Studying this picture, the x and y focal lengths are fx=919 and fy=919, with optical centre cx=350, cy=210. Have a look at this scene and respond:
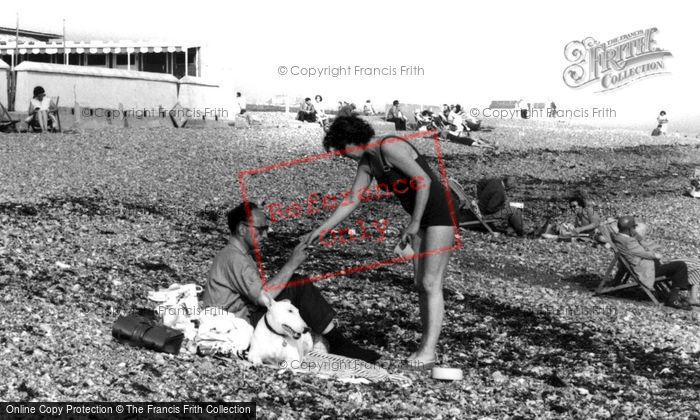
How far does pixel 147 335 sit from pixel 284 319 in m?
0.85

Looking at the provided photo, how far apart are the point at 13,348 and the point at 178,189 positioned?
8.71 meters

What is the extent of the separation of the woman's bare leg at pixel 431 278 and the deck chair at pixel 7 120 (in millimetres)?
15964

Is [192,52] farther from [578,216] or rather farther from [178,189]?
[578,216]

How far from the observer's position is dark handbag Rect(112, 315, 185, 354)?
18.0 ft

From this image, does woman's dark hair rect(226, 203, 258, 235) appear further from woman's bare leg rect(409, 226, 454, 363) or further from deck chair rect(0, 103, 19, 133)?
deck chair rect(0, 103, 19, 133)

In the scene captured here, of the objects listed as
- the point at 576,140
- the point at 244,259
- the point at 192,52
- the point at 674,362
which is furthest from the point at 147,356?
the point at 192,52

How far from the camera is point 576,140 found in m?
28.3

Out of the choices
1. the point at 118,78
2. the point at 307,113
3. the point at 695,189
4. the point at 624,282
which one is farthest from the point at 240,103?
the point at 624,282

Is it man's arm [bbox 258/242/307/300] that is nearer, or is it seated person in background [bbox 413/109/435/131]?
man's arm [bbox 258/242/307/300]

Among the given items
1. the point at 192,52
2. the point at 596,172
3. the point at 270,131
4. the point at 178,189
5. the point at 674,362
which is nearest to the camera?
the point at 674,362

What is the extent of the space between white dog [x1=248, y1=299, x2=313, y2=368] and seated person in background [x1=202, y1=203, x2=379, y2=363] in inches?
5.2

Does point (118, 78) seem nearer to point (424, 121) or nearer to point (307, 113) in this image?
point (307, 113)

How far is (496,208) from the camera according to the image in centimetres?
1297

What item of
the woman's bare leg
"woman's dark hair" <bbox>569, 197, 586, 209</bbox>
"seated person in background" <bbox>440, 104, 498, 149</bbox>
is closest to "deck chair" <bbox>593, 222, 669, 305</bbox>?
"woman's dark hair" <bbox>569, 197, 586, 209</bbox>
